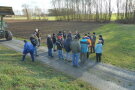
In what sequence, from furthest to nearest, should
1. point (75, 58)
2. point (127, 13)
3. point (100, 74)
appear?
point (127, 13), point (75, 58), point (100, 74)

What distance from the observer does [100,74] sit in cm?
1041

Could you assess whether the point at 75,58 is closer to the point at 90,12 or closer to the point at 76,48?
the point at 76,48

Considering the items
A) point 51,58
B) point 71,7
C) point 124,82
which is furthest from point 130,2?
point 124,82

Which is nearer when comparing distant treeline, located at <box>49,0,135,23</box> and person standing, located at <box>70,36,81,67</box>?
person standing, located at <box>70,36,81,67</box>

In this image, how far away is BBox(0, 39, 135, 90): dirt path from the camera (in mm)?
8934

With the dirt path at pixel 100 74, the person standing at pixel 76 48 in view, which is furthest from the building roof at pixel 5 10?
the person standing at pixel 76 48

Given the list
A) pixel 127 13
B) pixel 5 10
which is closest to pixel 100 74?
pixel 5 10

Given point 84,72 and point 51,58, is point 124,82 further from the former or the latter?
point 51,58

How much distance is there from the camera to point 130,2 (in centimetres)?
4491

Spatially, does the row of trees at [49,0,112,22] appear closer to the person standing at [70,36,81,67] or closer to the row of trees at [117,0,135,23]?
the row of trees at [117,0,135,23]

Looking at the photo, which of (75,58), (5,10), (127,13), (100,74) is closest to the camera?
(100,74)

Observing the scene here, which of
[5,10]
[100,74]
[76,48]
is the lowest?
[100,74]

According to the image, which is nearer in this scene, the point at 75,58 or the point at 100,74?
the point at 100,74

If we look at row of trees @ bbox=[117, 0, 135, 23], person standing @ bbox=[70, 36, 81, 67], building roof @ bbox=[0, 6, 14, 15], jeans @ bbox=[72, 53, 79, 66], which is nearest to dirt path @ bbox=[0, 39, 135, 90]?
jeans @ bbox=[72, 53, 79, 66]
